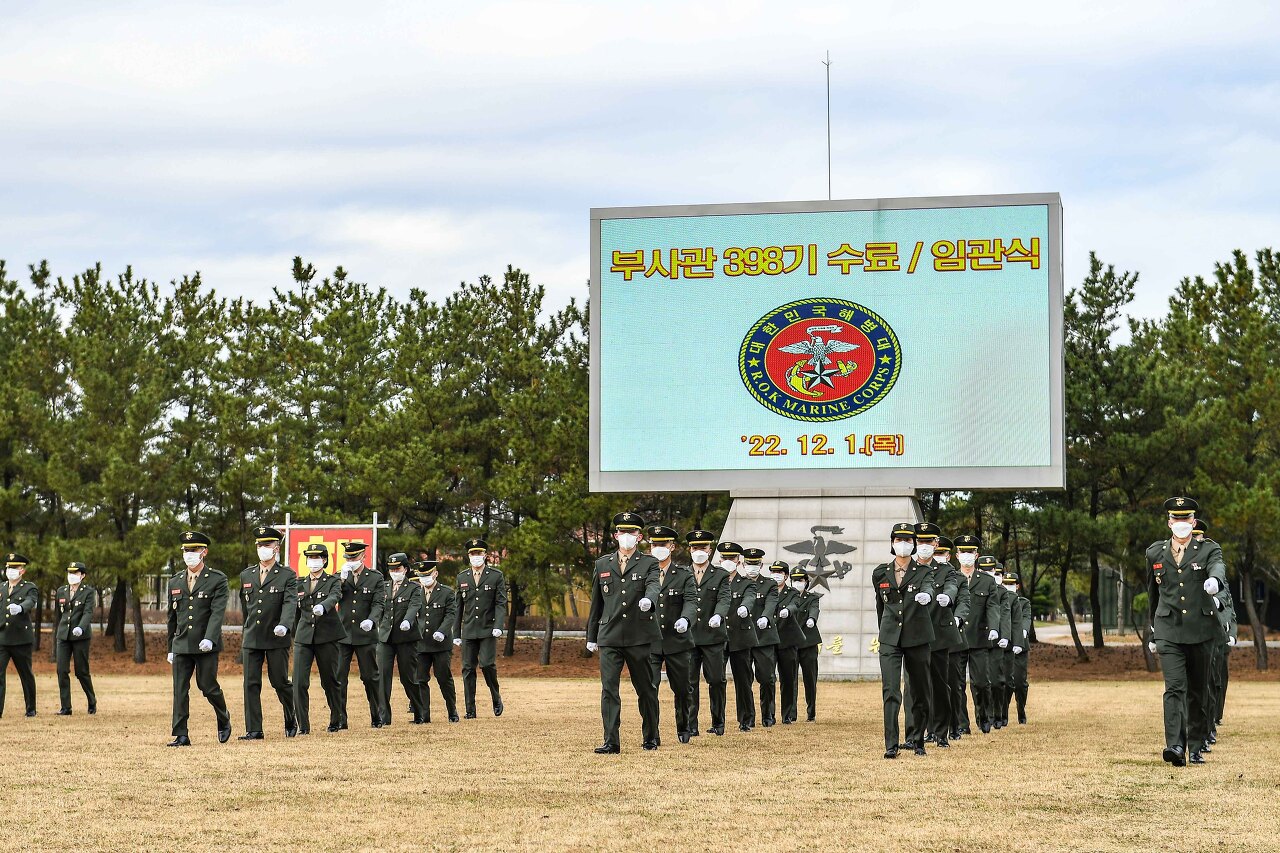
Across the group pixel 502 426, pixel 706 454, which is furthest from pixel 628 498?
pixel 706 454

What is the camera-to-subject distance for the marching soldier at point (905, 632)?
1277cm

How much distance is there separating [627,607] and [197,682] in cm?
364

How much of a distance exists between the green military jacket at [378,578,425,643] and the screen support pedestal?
14360 mm

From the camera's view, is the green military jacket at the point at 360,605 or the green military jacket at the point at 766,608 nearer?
the green military jacket at the point at 360,605

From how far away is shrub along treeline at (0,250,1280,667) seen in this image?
35.1 meters

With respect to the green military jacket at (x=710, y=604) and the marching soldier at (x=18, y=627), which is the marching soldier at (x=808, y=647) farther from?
the marching soldier at (x=18, y=627)

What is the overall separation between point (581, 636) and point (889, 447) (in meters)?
18.8

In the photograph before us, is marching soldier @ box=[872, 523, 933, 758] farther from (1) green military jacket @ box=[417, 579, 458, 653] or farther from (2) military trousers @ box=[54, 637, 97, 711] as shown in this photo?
(2) military trousers @ box=[54, 637, 97, 711]

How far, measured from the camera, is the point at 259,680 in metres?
14.7

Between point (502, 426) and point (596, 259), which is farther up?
point (596, 259)

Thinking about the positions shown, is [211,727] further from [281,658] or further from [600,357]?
[600,357]

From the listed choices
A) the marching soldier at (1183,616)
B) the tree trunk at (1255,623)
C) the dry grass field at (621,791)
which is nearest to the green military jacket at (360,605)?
the dry grass field at (621,791)

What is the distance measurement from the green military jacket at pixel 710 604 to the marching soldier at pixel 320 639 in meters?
3.31

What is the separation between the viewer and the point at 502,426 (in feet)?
128
